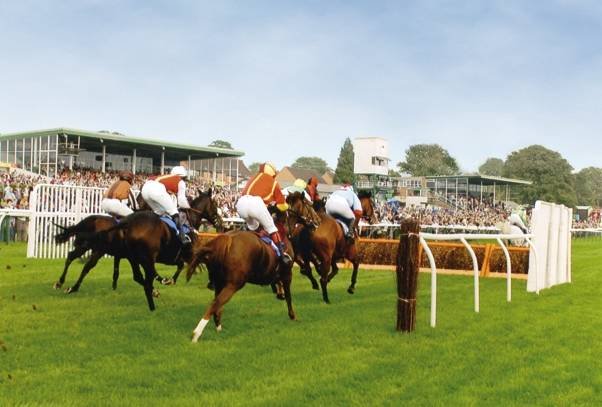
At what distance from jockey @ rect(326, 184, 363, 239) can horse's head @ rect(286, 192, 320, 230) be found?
1565mm

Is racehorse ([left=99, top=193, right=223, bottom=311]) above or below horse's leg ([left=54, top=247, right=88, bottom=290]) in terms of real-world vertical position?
above

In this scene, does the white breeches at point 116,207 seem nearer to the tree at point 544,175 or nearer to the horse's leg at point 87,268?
the horse's leg at point 87,268

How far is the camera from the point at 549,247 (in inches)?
472

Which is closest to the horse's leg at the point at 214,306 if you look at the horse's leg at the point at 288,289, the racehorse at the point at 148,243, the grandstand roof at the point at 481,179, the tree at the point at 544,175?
the horse's leg at the point at 288,289

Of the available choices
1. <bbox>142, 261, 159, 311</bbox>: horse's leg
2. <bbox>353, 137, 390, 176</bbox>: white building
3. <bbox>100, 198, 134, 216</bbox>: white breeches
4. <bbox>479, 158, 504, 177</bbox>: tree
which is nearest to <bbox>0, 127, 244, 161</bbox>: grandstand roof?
<bbox>353, 137, 390, 176</bbox>: white building

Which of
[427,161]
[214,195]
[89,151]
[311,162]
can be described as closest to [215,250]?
[214,195]

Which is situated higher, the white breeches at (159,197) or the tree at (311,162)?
the tree at (311,162)

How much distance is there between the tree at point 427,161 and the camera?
103312 millimetres

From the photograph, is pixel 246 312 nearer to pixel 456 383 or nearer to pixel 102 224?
pixel 102 224

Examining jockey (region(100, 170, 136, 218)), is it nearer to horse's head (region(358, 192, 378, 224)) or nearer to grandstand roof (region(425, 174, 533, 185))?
horse's head (region(358, 192, 378, 224))

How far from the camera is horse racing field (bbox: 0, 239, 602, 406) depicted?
4.87 m

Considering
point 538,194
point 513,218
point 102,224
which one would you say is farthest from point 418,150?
point 102,224

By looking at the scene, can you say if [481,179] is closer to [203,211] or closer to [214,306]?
[203,211]

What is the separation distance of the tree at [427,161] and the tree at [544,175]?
13.6m
